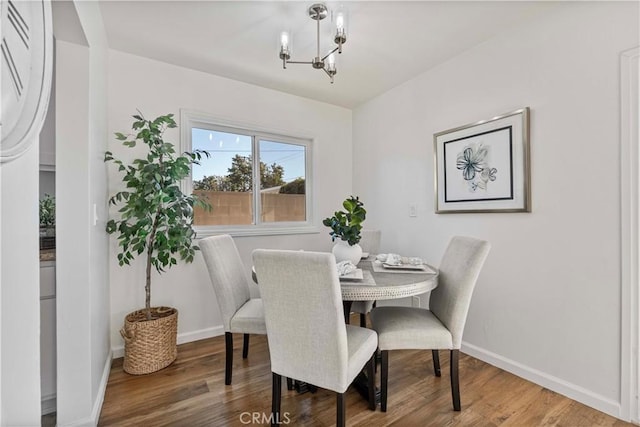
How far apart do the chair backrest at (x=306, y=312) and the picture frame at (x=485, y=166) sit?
157cm

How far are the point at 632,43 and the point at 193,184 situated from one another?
123 inches

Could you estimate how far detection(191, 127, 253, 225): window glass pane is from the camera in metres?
2.78

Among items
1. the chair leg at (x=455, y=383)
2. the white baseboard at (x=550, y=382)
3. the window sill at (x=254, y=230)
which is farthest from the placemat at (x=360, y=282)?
the window sill at (x=254, y=230)

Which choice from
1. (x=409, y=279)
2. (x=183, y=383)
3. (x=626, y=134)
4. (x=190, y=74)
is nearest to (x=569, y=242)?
(x=626, y=134)

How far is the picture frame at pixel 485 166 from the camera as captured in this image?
2016mm

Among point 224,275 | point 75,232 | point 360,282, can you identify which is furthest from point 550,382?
point 75,232

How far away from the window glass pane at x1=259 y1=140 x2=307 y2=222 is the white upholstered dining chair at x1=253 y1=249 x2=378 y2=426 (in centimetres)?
183

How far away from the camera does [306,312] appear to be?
51.6 inches

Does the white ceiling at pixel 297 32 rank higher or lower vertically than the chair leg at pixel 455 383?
higher

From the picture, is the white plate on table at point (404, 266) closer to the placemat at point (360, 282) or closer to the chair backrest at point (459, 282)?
the chair backrest at point (459, 282)

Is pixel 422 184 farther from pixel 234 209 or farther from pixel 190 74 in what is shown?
pixel 190 74

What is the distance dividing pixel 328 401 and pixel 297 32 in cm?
244

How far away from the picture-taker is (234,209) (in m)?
2.95

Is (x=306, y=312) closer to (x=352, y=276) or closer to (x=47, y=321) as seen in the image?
(x=352, y=276)
